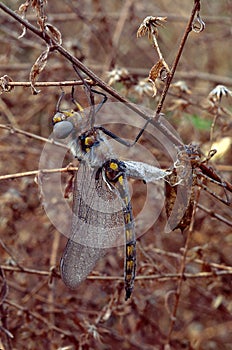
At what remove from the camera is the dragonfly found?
9.28ft

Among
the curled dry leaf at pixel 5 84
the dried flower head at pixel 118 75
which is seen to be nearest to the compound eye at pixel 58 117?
the curled dry leaf at pixel 5 84

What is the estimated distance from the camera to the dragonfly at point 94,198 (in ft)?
9.28

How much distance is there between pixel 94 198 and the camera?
9.82 ft

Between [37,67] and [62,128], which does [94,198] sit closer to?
[62,128]

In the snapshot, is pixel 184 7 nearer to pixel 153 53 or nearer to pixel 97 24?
pixel 153 53

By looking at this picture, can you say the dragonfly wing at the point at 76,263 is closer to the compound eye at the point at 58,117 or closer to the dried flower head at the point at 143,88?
the compound eye at the point at 58,117

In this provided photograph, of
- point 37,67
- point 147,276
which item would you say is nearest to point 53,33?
point 37,67

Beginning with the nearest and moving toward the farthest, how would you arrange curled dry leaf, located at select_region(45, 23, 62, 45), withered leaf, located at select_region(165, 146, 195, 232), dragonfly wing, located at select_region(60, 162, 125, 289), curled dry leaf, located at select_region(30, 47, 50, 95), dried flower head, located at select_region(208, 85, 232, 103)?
curled dry leaf, located at select_region(30, 47, 50, 95) → curled dry leaf, located at select_region(45, 23, 62, 45) → withered leaf, located at select_region(165, 146, 195, 232) → dragonfly wing, located at select_region(60, 162, 125, 289) → dried flower head, located at select_region(208, 85, 232, 103)

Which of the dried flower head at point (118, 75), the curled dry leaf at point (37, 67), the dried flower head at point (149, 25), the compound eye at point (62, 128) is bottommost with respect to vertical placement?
the curled dry leaf at point (37, 67)

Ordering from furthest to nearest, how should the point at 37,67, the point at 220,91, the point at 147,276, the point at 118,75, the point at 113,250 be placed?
the point at 113,250
the point at 118,75
the point at 147,276
the point at 220,91
the point at 37,67

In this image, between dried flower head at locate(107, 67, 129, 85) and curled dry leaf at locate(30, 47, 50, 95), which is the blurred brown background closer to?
dried flower head at locate(107, 67, 129, 85)

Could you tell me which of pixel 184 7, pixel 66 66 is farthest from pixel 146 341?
pixel 184 7

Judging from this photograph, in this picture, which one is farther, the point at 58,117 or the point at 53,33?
the point at 58,117

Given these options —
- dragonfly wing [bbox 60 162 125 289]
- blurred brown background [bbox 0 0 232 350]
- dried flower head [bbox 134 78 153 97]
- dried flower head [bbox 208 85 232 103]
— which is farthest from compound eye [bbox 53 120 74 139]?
dried flower head [bbox 134 78 153 97]
